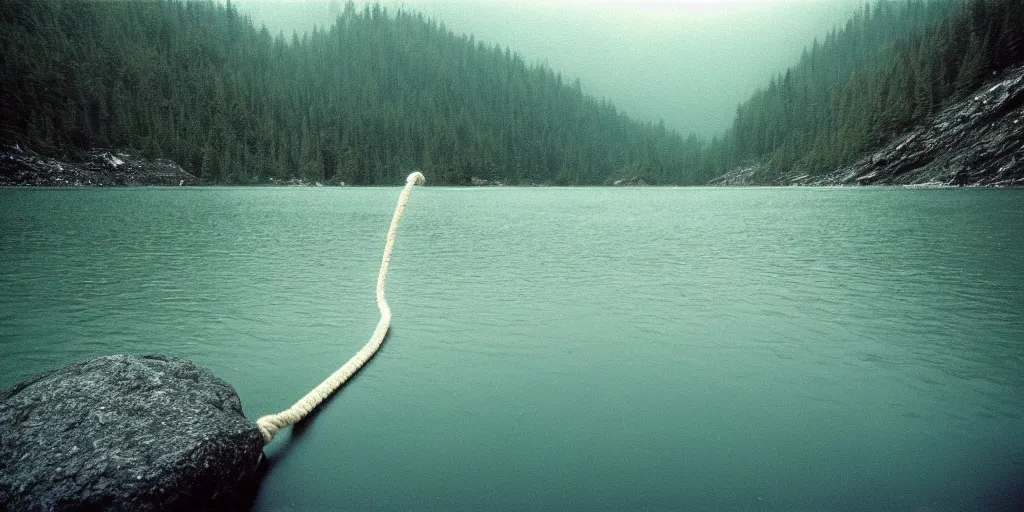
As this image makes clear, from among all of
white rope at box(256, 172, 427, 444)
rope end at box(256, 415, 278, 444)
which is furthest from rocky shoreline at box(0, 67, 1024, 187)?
rope end at box(256, 415, 278, 444)

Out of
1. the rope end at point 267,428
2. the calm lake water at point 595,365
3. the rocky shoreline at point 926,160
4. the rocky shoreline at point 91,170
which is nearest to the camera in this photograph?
the calm lake water at point 595,365

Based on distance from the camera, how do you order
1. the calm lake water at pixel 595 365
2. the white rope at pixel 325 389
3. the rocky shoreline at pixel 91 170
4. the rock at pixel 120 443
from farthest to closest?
the rocky shoreline at pixel 91 170 < the white rope at pixel 325 389 < the calm lake water at pixel 595 365 < the rock at pixel 120 443

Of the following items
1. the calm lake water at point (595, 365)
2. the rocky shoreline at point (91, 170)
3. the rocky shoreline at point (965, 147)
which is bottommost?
the calm lake water at point (595, 365)

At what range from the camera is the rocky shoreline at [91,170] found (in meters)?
118

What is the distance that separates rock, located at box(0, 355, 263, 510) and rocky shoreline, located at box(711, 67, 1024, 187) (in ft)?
378

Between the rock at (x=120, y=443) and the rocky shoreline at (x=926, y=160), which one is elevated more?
the rocky shoreline at (x=926, y=160)

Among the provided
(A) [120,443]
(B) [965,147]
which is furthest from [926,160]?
(A) [120,443]

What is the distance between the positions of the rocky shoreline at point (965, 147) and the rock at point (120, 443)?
115 metres

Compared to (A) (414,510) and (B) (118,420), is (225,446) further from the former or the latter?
(A) (414,510)

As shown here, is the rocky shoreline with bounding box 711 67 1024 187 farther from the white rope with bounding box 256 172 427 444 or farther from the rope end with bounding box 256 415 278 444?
the rope end with bounding box 256 415 278 444

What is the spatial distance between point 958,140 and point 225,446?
132 metres

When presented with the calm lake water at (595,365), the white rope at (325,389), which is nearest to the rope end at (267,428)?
the white rope at (325,389)

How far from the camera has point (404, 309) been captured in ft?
53.6

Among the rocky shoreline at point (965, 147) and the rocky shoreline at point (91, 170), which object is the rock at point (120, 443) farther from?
the rocky shoreline at point (91, 170)
